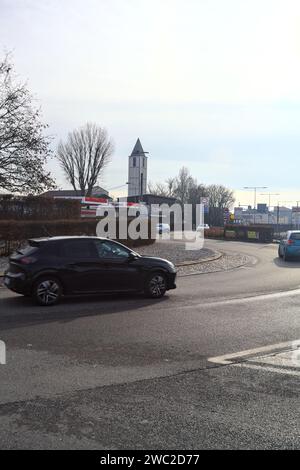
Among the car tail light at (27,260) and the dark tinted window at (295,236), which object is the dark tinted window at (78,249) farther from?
the dark tinted window at (295,236)

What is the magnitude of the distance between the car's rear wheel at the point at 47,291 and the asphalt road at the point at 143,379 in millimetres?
280

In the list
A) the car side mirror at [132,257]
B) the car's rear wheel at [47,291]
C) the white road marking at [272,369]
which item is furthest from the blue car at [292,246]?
the white road marking at [272,369]

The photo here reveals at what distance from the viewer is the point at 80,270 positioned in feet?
37.0

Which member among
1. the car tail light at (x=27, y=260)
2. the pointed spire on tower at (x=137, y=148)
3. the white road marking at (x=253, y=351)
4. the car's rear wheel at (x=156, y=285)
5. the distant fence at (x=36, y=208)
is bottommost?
the white road marking at (x=253, y=351)

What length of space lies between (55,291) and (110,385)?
5560 millimetres

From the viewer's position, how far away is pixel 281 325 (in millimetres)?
9281

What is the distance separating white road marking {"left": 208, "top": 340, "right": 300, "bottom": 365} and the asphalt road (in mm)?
122

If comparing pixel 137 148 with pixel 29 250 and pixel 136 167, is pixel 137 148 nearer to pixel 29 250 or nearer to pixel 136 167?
pixel 136 167

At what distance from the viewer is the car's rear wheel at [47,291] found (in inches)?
424

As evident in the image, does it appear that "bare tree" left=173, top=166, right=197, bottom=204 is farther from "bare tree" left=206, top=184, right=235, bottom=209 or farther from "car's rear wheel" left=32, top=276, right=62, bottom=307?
"car's rear wheel" left=32, top=276, right=62, bottom=307

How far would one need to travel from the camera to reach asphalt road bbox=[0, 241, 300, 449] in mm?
4305

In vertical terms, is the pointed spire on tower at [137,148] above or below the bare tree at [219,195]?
above

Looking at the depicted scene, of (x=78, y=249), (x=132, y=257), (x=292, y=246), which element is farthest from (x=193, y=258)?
(x=78, y=249)
